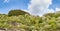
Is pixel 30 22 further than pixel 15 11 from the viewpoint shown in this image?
No

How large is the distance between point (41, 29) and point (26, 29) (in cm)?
92

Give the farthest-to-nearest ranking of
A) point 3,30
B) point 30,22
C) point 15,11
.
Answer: point 15,11 < point 30,22 < point 3,30

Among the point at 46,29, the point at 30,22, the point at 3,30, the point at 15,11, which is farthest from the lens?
the point at 15,11

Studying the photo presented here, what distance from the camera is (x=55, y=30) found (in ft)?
33.7

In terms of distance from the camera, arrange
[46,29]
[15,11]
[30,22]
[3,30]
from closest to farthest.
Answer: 1. [3,30]
2. [46,29]
3. [30,22]
4. [15,11]

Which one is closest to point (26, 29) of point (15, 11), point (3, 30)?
point (3, 30)

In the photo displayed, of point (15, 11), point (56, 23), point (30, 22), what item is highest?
point (15, 11)

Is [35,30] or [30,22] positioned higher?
[30,22]

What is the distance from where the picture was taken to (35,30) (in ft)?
34.7

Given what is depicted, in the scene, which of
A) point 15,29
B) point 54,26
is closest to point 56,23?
point 54,26

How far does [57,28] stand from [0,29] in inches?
126

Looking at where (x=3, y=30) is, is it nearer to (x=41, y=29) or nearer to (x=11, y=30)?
(x=11, y=30)

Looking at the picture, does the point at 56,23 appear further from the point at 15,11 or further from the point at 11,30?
the point at 15,11

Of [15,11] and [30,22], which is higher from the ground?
[15,11]
